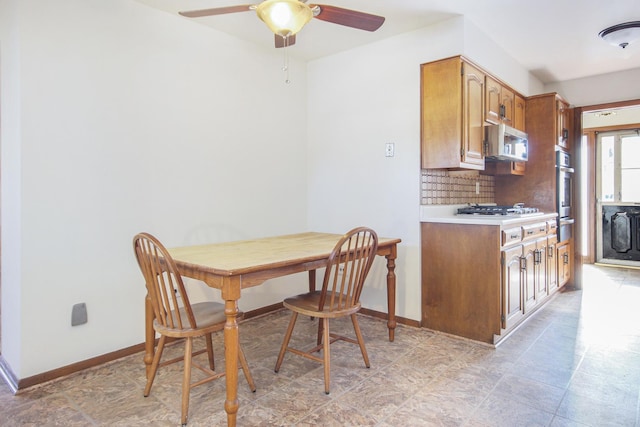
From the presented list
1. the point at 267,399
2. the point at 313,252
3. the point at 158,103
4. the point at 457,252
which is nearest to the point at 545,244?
the point at 457,252

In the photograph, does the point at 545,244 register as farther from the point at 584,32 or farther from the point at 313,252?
the point at 313,252

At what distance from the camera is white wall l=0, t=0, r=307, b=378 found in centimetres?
213

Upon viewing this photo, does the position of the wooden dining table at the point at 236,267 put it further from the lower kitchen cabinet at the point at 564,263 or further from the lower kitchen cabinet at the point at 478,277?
the lower kitchen cabinet at the point at 564,263

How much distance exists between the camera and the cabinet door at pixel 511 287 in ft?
8.90

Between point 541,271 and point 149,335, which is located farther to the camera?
point 541,271

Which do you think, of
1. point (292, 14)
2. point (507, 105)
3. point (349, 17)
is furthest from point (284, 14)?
point (507, 105)

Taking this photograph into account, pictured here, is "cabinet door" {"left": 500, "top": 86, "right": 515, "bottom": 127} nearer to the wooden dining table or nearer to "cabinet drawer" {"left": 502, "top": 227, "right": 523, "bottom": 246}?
"cabinet drawer" {"left": 502, "top": 227, "right": 523, "bottom": 246}

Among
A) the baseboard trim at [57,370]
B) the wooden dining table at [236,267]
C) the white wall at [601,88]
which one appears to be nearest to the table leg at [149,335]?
the wooden dining table at [236,267]

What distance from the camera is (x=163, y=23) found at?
8.83ft

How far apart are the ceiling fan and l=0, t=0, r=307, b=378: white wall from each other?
798 mm

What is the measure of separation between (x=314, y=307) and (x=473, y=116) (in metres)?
1.96

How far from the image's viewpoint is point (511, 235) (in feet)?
9.23

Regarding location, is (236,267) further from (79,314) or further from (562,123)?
(562,123)

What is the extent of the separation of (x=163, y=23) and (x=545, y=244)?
11.9 ft
